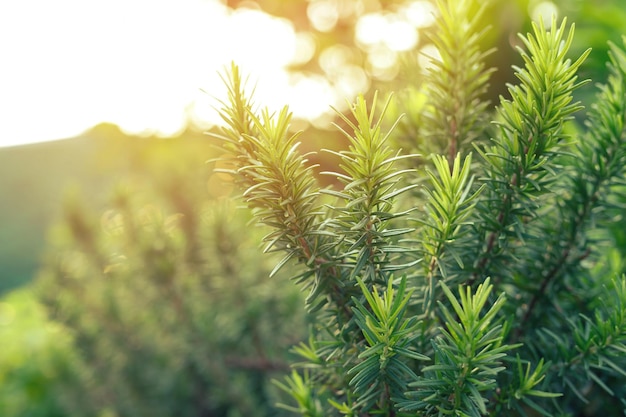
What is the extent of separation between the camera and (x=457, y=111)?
627 millimetres

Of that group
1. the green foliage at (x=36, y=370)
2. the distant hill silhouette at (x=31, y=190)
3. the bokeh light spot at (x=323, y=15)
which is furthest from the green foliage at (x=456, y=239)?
the distant hill silhouette at (x=31, y=190)

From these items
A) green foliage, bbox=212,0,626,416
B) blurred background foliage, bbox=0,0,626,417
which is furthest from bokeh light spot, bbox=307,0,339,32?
green foliage, bbox=212,0,626,416

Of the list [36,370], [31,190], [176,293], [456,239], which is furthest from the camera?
[31,190]

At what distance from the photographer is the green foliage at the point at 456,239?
43 cm

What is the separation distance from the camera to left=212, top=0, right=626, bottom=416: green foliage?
43 cm

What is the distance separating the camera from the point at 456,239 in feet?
1.64

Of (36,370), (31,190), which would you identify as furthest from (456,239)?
(31,190)

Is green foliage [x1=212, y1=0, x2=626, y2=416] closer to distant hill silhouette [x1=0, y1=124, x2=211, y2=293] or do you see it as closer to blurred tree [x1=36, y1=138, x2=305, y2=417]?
blurred tree [x1=36, y1=138, x2=305, y2=417]

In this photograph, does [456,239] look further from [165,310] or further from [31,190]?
[31,190]

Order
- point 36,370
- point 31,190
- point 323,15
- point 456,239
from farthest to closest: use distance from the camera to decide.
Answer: point 31,190, point 323,15, point 36,370, point 456,239

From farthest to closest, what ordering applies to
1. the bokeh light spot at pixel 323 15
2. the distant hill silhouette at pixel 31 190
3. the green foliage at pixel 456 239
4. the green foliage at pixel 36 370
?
the distant hill silhouette at pixel 31 190 < the bokeh light spot at pixel 323 15 < the green foliage at pixel 36 370 < the green foliage at pixel 456 239

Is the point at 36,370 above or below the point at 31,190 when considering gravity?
below

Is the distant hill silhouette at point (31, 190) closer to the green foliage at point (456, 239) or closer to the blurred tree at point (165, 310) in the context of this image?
the blurred tree at point (165, 310)

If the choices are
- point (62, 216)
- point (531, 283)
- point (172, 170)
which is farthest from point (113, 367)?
point (531, 283)
